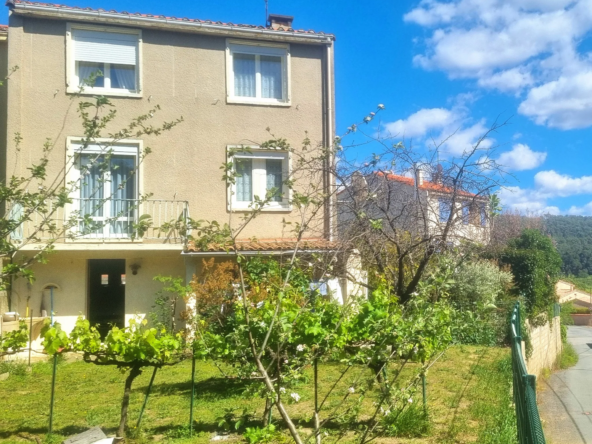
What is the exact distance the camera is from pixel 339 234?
36.6ft

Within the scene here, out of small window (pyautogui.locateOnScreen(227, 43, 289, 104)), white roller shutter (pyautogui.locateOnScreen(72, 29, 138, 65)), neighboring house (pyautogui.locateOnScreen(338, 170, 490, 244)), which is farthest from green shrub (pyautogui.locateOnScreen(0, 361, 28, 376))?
small window (pyautogui.locateOnScreen(227, 43, 289, 104))

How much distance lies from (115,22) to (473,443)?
12217 millimetres

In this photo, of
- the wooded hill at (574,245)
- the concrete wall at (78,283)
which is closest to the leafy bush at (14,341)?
the concrete wall at (78,283)

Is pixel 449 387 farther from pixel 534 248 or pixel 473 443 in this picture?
pixel 534 248

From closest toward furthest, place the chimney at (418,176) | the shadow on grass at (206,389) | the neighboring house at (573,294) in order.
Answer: the shadow on grass at (206,389), the chimney at (418,176), the neighboring house at (573,294)

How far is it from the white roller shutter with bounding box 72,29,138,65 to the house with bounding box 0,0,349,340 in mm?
24

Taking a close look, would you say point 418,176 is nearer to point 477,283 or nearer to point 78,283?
point 477,283

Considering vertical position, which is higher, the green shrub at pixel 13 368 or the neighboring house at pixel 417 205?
the neighboring house at pixel 417 205

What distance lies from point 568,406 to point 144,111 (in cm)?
1212

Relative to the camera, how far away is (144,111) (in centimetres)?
1429

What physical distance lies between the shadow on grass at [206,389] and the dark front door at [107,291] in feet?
15.6

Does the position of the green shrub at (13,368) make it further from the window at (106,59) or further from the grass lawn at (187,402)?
the window at (106,59)

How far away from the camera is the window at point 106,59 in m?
14.1

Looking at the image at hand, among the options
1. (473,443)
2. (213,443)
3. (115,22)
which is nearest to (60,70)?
(115,22)
